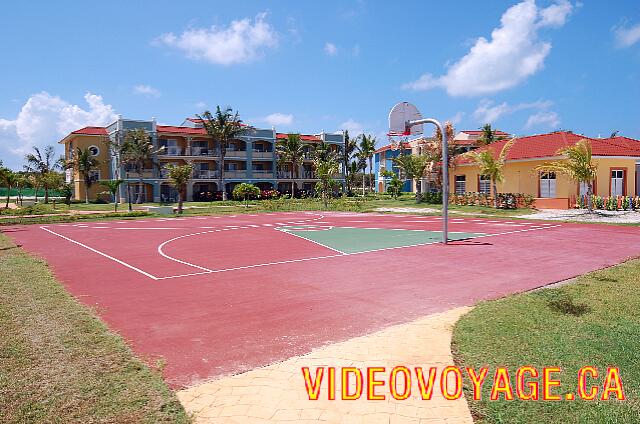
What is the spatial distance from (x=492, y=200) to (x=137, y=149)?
126 feet

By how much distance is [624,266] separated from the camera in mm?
11703

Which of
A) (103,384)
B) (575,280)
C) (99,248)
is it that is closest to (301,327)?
(103,384)

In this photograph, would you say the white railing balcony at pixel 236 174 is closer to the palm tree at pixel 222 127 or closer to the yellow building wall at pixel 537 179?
the palm tree at pixel 222 127

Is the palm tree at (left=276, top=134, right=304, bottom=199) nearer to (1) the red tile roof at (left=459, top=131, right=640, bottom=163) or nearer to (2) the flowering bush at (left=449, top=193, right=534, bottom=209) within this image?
(2) the flowering bush at (left=449, top=193, right=534, bottom=209)

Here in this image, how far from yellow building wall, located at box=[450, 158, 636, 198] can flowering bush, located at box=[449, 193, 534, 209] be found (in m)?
0.99

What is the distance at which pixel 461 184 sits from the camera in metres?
43.9

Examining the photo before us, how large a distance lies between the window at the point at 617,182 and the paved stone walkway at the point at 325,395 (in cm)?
3300

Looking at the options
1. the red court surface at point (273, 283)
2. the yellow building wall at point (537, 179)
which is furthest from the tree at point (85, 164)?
the yellow building wall at point (537, 179)

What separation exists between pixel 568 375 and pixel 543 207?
106 ft

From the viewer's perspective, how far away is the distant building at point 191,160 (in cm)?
5550

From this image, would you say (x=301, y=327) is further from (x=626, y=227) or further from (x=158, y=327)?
(x=626, y=227)

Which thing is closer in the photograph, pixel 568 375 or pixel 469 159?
pixel 568 375

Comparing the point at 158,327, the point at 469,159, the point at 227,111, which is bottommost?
the point at 158,327

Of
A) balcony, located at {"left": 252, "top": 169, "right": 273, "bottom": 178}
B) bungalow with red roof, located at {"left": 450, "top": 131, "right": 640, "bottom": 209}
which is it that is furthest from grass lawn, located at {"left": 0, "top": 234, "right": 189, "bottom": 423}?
balcony, located at {"left": 252, "top": 169, "right": 273, "bottom": 178}
